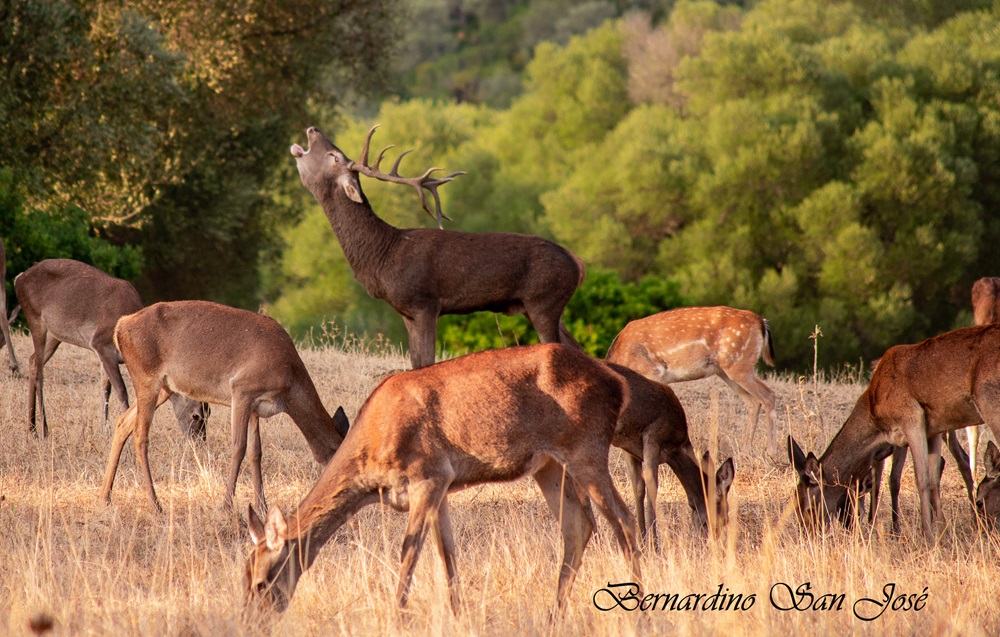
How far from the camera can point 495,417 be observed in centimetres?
567

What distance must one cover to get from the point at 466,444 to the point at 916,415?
3.58 metres

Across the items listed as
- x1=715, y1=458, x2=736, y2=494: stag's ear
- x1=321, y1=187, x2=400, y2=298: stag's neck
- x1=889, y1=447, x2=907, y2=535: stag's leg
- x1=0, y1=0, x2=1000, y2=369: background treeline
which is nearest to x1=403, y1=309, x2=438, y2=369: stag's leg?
x1=321, y1=187, x2=400, y2=298: stag's neck

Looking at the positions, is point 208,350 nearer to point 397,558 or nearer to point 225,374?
point 225,374

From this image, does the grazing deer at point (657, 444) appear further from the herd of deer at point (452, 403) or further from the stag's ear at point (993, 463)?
the stag's ear at point (993, 463)

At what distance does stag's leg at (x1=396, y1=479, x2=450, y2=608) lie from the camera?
5.43 metres

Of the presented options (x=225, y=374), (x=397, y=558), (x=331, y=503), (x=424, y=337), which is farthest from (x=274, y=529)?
(x=424, y=337)

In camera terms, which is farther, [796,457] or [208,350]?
[796,457]

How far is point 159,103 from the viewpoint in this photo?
18.0m

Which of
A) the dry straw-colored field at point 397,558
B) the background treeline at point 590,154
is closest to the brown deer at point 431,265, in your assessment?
the dry straw-colored field at point 397,558

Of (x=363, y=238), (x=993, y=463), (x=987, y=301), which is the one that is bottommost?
(x=993, y=463)

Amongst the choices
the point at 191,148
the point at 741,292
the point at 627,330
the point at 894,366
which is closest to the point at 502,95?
the point at 741,292

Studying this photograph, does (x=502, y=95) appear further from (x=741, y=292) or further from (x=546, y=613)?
(x=546, y=613)

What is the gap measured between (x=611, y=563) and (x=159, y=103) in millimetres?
13839
